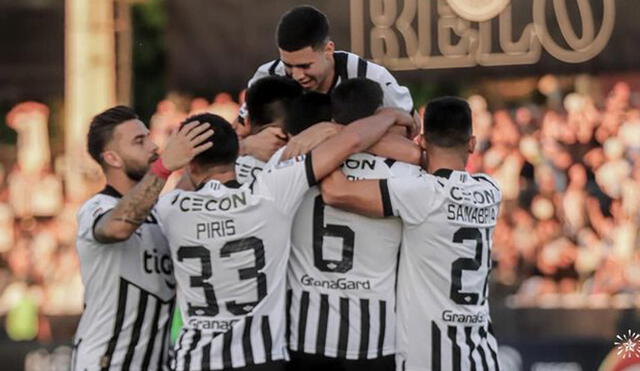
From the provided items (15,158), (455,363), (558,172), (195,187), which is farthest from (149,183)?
(15,158)

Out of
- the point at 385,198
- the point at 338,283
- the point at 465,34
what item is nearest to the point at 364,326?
the point at 338,283

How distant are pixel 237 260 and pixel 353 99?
871mm

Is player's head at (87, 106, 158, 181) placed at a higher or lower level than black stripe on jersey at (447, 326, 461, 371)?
higher

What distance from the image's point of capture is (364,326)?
659 centimetres

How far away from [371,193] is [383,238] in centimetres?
24

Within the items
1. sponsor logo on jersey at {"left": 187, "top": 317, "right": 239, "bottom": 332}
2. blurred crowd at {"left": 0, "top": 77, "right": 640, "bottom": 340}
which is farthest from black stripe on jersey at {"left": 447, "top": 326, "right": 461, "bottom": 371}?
blurred crowd at {"left": 0, "top": 77, "right": 640, "bottom": 340}

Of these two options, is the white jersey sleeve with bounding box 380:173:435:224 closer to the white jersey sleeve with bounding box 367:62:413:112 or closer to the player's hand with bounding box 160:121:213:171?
the white jersey sleeve with bounding box 367:62:413:112

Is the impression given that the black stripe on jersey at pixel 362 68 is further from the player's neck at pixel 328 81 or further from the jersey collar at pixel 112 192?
the jersey collar at pixel 112 192

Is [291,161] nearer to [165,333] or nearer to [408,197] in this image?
[408,197]

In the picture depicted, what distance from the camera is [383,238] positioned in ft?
21.7

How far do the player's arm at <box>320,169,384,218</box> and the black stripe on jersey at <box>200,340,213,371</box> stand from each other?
2.70ft

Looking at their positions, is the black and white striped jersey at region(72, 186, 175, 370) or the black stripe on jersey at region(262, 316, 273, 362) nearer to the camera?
the black stripe on jersey at region(262, 316, 273, 362)

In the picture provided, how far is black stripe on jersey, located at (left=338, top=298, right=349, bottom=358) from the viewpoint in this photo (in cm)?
659

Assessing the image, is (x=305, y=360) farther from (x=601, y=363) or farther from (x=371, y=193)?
(x=601, y=363)
